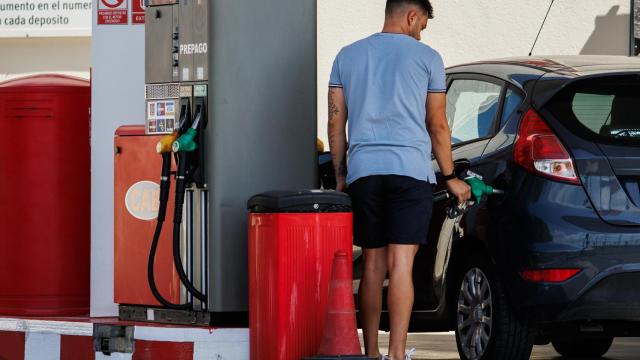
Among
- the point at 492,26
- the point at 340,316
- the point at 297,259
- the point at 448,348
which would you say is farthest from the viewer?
the point at 492,26

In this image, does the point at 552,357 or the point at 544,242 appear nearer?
the point at 544,242

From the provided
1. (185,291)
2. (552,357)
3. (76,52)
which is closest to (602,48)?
(76,52)

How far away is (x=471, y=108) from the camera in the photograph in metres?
7.84

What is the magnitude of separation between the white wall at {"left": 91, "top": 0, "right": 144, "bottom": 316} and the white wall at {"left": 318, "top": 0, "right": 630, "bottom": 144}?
310 inches

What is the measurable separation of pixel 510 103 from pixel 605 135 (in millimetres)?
572

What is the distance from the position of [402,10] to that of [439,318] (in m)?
1.79

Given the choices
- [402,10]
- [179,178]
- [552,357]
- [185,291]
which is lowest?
[552,357]

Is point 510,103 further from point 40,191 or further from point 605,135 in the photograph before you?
point 40,191

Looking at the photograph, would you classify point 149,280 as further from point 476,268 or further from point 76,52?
point 76,52

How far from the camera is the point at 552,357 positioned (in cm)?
905

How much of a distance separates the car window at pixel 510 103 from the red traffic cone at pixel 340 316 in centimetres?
148

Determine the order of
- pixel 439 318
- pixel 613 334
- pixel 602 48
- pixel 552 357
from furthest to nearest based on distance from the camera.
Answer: pixel 602 48 → pixel 552 357 → pixel 439 318 → pixel 613 334

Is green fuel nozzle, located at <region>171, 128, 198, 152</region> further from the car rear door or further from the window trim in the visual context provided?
the car rear door

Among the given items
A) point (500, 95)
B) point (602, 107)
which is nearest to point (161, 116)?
point (500, 95)
